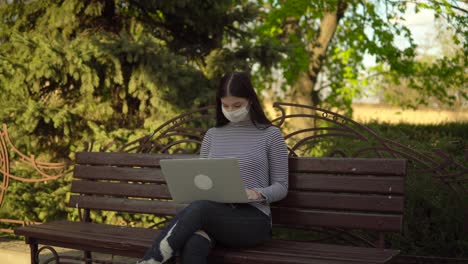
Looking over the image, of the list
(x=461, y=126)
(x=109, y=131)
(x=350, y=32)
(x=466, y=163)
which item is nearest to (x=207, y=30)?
(x=109, y=131)

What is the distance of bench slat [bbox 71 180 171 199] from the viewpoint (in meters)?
4.96

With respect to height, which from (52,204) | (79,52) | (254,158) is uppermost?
(79,52)

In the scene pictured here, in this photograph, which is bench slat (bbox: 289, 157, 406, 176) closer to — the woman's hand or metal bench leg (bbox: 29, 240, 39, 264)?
the woman's hand

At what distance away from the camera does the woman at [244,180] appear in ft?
12.3

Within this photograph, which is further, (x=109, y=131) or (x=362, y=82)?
(x=362, y=82)

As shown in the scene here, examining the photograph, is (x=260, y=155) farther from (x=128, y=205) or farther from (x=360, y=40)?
(x=360, y=40)

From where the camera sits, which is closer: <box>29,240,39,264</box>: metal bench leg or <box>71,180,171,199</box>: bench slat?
<box>29,240,39,264</box>: metal bench leg

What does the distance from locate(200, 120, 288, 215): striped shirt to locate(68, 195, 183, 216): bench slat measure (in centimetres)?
74

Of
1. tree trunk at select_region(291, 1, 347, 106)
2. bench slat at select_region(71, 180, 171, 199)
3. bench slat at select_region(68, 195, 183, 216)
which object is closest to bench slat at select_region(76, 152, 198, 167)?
bench slat at select_region(71, 180, 171, 199)

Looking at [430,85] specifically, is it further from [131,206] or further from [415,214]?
[131,206]

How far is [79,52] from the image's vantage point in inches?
292

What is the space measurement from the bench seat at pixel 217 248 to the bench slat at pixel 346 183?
0.37 meters

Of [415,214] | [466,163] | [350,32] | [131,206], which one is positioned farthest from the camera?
[350,32]

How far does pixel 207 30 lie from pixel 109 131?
179 centimetres
